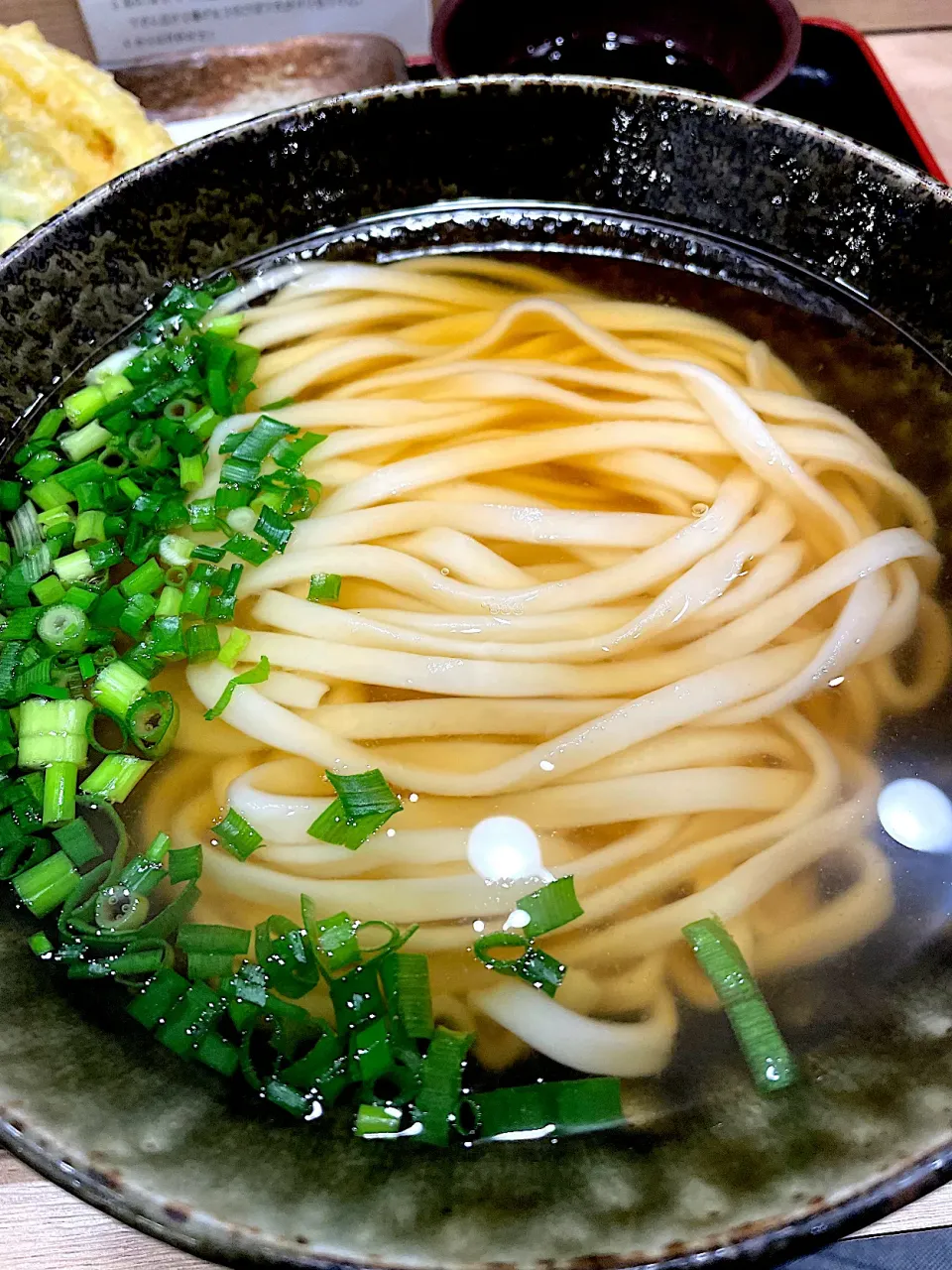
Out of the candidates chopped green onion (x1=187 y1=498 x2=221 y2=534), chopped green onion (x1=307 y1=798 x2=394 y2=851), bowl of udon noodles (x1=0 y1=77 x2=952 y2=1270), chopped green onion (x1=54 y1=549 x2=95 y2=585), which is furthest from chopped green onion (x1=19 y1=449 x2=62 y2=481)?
chopped green onion (x1=307 y1=798 x2=394 y2=851)

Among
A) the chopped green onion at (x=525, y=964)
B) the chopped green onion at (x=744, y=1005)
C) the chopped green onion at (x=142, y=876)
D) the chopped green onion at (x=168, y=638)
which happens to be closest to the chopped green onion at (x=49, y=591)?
the chopped green onion at (x=168, y=638)

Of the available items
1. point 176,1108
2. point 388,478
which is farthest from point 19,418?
point 176,1108

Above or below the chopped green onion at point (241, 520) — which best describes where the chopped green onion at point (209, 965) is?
below

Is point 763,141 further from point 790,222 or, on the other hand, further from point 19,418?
point 19,418

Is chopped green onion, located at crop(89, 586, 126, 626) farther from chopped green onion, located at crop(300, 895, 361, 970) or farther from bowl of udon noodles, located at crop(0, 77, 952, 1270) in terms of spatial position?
chopped green onion, located at crop(300, 895, 361, 970)

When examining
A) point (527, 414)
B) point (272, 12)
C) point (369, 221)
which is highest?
point (272, 12)

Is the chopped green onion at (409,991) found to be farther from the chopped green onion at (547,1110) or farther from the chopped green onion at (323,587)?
the chopped green onion at (323,587)

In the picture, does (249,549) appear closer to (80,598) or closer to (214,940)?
(80,598)
